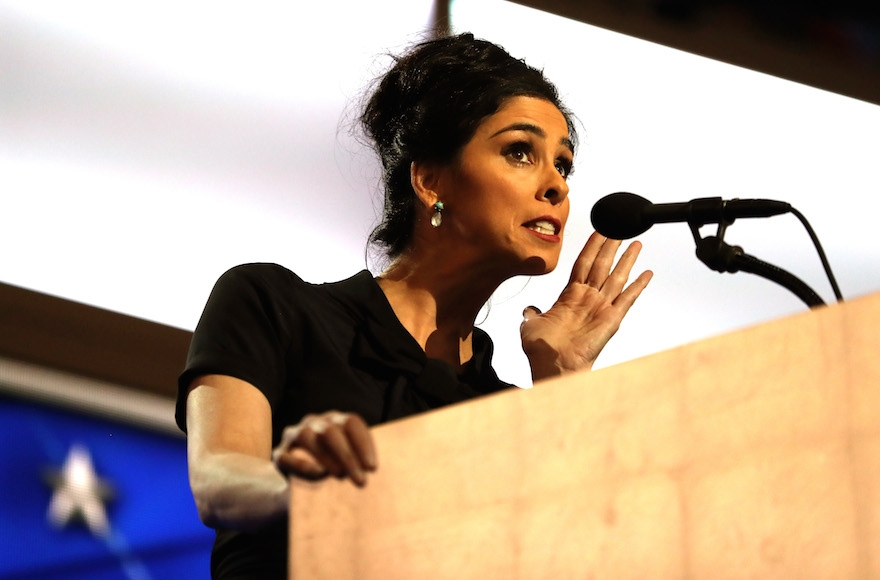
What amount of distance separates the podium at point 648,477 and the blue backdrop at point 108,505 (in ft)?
5.48

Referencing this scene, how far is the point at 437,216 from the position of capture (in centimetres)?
201

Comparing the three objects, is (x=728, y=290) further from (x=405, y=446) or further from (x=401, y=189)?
(x=405, y=446)

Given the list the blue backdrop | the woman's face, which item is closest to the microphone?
the woman's face

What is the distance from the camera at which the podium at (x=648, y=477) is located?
2.54 ft

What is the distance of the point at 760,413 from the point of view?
818 millimetres

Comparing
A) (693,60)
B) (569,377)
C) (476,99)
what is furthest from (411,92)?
(569,377)

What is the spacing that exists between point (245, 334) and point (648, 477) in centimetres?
81

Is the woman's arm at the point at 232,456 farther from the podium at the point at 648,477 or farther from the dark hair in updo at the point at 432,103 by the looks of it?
the dark hair in updo at the point at 432,103

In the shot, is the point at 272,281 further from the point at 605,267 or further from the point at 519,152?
the point at 605,267

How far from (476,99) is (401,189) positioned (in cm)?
21

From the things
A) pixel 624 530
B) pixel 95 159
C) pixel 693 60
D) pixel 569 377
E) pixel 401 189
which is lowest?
pixel 624 530

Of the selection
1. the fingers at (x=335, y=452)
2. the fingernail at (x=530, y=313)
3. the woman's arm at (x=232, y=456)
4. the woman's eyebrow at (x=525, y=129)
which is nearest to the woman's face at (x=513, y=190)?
the woman's eyebrow at (x=525, y=129)

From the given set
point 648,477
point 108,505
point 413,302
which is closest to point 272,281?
point 413,302

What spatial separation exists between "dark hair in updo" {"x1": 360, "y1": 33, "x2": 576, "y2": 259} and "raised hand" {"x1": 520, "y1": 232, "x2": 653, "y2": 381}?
0.26 m
